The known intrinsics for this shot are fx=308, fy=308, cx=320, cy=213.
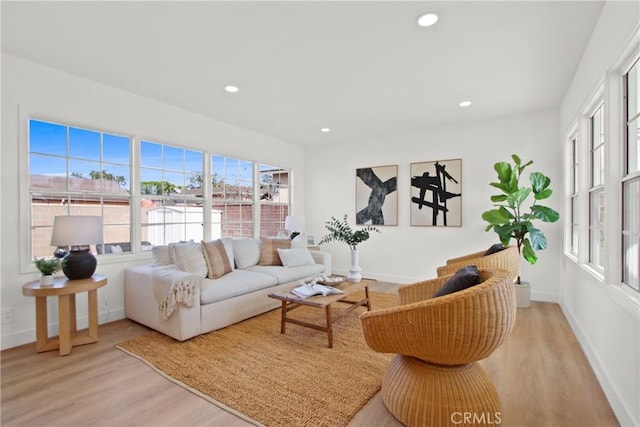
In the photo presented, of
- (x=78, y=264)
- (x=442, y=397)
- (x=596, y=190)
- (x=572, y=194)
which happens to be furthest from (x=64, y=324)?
(x=572, y=194)

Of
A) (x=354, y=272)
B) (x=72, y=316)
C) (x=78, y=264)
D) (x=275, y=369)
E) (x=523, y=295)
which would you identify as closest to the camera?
(x=275, y=369)

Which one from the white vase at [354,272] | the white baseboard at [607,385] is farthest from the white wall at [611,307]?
the white vase at [354,272]

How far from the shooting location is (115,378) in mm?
2258

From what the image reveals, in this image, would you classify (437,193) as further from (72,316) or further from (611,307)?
(72,316)

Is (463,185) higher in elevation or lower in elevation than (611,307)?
higher

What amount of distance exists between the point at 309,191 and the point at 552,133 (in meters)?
4.12

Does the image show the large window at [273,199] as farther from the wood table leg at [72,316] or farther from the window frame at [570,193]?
the window frame at [570,193]

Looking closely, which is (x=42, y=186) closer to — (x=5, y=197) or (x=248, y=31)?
(x=5, y=197)

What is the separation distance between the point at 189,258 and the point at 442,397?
2.83m

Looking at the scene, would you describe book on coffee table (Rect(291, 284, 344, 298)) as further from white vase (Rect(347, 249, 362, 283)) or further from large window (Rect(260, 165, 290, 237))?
large window (Rect(260, 165, 290, 237))

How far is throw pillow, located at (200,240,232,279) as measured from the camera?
11.8 feet

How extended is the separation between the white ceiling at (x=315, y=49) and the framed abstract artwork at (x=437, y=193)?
43.1 inches

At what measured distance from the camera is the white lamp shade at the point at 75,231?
2.67 m

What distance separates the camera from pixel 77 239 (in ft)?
8.93
